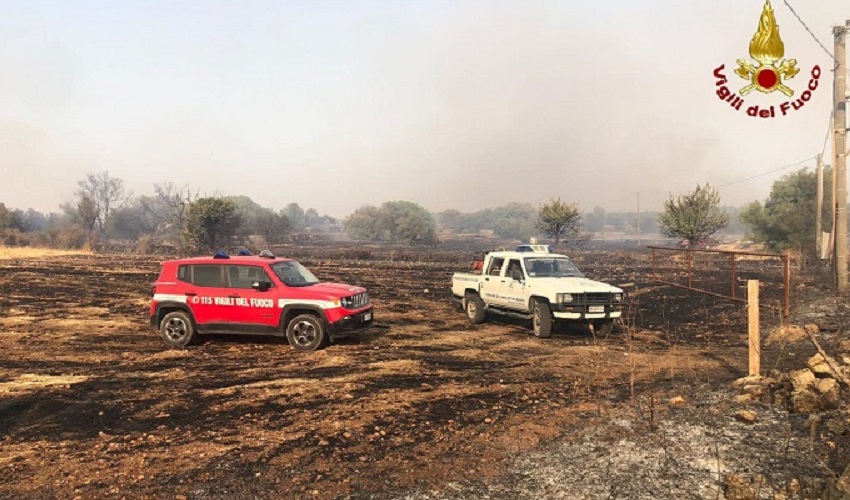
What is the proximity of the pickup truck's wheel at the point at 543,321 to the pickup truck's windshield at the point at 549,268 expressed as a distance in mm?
997

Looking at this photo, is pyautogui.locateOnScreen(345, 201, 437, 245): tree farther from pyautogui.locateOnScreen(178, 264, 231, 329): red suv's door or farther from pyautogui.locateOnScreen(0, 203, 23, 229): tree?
pyautogui.locateOnScreen(178, 264, 231, 329): red suv's door

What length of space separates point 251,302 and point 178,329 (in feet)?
5.61

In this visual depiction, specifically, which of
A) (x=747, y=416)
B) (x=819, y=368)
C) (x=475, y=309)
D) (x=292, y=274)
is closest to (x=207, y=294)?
(x=292, y=274)

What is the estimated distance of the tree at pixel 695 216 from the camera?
2805cm

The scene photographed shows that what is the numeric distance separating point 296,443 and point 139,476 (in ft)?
4.82

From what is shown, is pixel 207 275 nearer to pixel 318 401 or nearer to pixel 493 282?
pixel 318 401

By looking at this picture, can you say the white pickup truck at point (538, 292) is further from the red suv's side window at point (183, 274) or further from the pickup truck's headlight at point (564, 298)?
the red suv's side window at point (183, 274)

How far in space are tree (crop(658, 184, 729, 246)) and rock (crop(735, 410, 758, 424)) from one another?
25.0 meters

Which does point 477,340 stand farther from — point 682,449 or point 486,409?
point 682,449

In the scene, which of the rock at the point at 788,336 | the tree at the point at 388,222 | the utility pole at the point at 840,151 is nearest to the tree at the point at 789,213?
the utility pole at the point at 840,151

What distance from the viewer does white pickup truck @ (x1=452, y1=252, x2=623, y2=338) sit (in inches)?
436

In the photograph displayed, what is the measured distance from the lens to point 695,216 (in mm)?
28172

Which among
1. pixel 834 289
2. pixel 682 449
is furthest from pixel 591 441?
pixel 834 289

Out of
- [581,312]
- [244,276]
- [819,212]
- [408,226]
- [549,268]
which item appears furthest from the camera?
[408,226]
